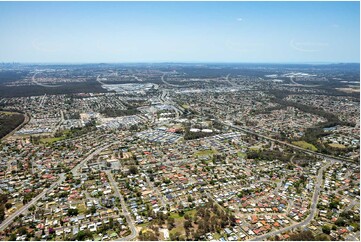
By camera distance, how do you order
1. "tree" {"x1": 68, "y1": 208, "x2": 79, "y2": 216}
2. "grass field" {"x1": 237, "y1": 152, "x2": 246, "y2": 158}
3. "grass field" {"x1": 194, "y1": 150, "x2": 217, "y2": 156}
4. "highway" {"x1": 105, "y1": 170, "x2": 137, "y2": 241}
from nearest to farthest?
"highway" {"x1": 105, "y1": 170, "x2": 137, "y2": 241}
"tree" {"x1": 68, "y1": 208, "x2": 79, "y2": 216}
"grass field" {"x1": 237, "y1": 152, "x2": 246, "y2": 158}
"grass field" {"x1": 194, "y1": 150, "x2": 217, "y2": 156}

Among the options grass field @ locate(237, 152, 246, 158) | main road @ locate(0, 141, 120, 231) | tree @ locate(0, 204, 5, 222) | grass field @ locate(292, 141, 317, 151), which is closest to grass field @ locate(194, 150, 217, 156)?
grass field @ locate(237, 152, 246, 158)

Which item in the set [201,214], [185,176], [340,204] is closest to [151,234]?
[201,214]

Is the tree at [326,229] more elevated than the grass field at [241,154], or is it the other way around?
the grass field at [241,154]

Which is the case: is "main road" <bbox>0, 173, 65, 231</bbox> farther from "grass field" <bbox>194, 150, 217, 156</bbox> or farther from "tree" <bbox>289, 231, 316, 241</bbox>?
"tree" <bbox>289, 231, 316, 241</bbox>

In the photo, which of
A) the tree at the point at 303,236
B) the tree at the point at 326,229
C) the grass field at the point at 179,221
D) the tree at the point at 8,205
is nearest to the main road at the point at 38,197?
the tree at the point at 8,205

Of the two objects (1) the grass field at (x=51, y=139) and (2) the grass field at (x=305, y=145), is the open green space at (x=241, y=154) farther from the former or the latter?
(1) the grass field at (x=51, y=139)

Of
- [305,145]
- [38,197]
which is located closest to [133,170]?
[38,197]

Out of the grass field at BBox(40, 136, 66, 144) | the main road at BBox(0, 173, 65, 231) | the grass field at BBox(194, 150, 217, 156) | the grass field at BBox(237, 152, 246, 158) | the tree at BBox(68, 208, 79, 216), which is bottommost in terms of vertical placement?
the main road at BBox(0, 173, 65, 231)

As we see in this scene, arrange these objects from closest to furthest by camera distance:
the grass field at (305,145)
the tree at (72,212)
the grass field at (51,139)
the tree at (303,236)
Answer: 1. the tree at (303,236)
2. the tree at (72,212)
3. the grass field at (305,145)
4. the grass field at (51,139)

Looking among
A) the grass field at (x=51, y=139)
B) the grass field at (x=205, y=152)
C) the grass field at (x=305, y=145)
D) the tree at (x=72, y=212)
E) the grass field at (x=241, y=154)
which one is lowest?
the tree at (x=72, y=212)

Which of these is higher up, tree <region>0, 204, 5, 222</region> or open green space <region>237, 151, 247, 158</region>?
open green space <region>237, 151, 247, 158</region>

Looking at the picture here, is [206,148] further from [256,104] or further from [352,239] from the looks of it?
[256,104]
